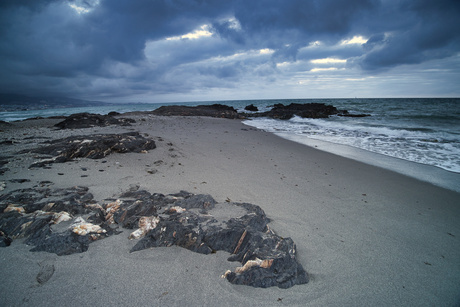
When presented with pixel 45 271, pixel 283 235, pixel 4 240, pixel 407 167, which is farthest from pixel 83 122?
pixel 407 167

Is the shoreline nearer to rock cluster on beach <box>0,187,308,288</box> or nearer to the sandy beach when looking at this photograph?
the sandy beach

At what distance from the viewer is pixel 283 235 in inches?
112

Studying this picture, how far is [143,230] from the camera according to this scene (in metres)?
2.58

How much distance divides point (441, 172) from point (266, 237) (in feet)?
22.6

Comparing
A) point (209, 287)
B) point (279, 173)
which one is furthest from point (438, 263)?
point (279, 173)

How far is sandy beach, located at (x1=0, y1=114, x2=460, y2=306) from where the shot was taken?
186 cm

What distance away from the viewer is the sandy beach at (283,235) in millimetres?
1860

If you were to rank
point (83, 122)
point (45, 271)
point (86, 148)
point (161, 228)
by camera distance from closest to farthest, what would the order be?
1. point (45, 271)
2. point (161, 228)
3. point (86, 148)
4. point (83, 122)

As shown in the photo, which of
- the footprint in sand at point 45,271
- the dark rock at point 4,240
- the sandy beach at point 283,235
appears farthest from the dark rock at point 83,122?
the footprint in sand at point 45,271

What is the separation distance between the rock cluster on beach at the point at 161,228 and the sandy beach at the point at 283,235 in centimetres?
10

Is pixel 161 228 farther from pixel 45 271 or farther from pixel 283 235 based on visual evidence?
pixel 283 235

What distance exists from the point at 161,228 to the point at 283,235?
160 centimetres

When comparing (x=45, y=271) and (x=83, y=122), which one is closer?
(x=45, y=271)

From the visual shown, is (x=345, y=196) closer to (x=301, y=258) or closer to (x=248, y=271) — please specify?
(x=301, y=258)
